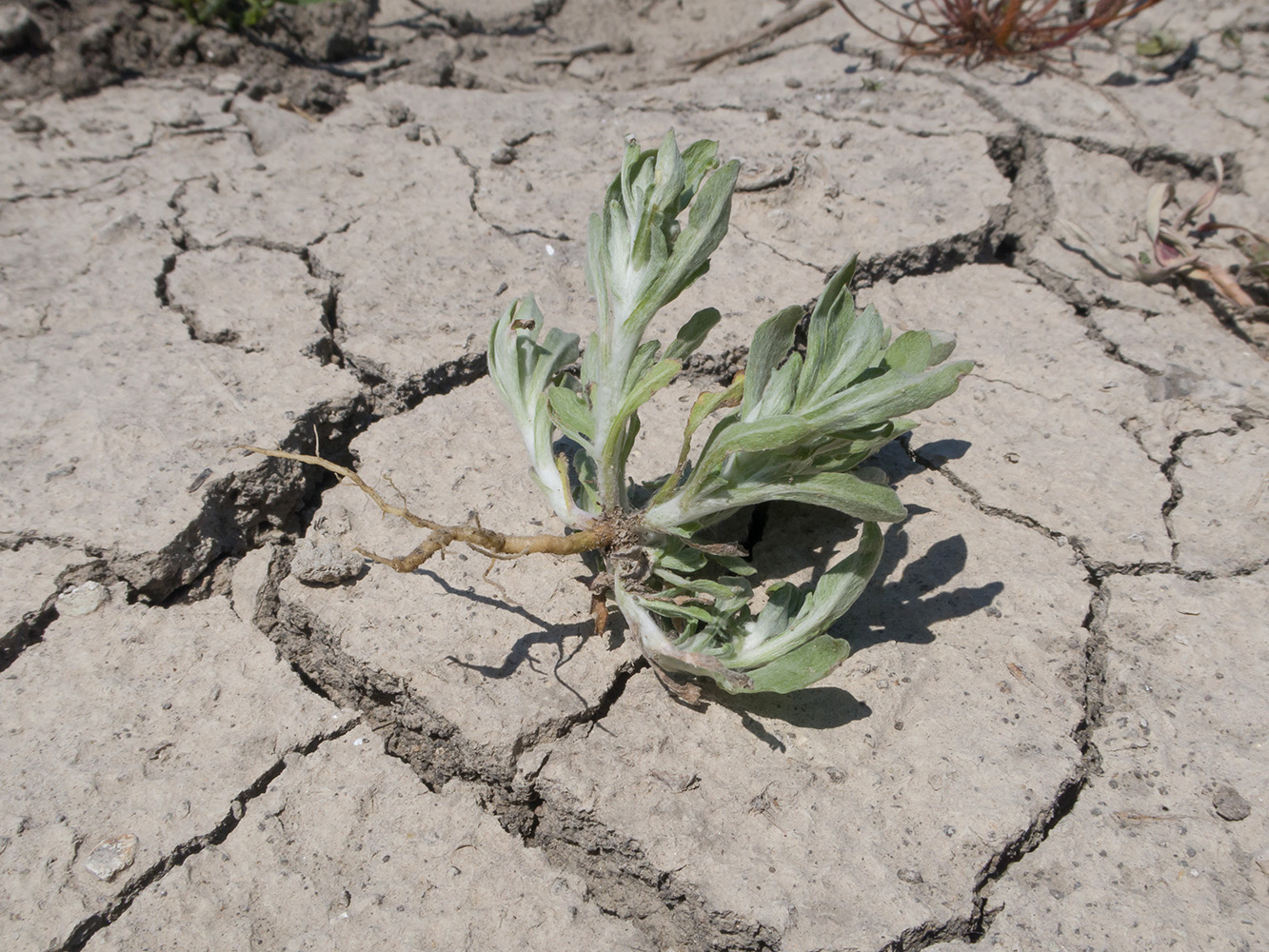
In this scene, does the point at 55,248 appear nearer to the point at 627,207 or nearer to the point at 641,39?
the point at 627,207

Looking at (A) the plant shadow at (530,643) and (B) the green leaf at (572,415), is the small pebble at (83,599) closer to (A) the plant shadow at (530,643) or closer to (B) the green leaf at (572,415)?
(A) the plant shadow at (530,643)

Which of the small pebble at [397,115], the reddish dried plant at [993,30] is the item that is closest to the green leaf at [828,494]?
the small pebble at [397,115]

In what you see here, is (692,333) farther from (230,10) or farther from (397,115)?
(230,10)

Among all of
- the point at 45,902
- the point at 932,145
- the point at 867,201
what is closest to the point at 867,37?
the point at 932,145

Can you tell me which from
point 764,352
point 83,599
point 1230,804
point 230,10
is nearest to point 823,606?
point 764,352

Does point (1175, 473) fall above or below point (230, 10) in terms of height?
below

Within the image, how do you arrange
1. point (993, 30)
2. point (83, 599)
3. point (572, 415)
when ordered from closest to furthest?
point (572, 415) < point (83, 599) < point (993, 30)

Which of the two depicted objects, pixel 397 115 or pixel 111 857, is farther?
pixel 397 115
